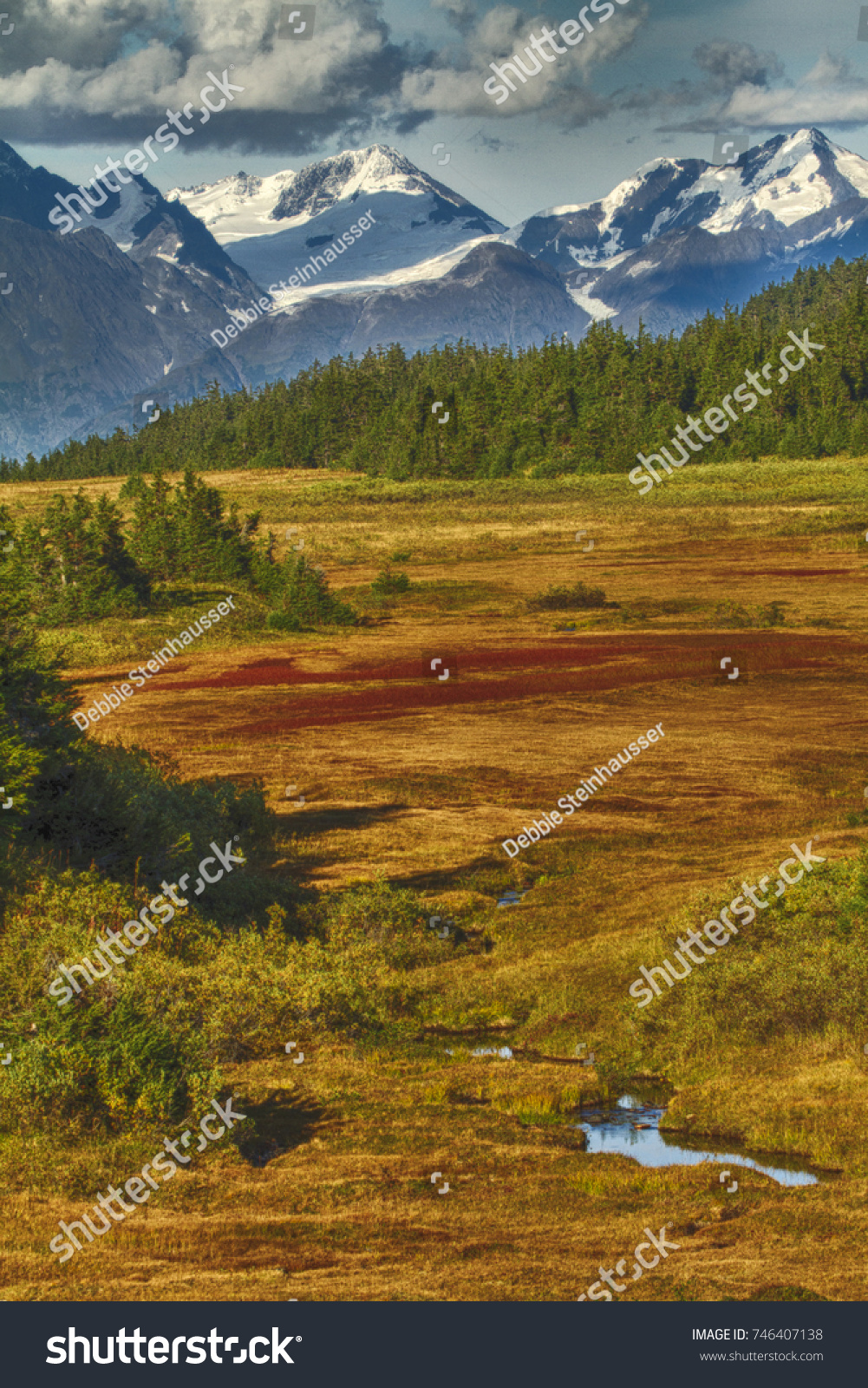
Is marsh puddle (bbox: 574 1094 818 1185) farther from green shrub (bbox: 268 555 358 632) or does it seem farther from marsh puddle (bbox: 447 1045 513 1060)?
green shrub (bbox: 268 555 358 632)

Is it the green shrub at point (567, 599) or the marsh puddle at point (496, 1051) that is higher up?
the marsh puddle at point (496, 1051)

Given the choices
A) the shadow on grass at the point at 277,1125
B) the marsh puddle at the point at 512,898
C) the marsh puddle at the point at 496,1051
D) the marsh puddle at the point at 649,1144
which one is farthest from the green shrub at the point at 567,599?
the shadow on grass at the point at 277,1125

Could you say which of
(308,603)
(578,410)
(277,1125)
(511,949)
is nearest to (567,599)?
(308,603)

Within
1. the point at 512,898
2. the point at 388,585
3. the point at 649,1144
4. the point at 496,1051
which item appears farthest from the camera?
the point at 388,585

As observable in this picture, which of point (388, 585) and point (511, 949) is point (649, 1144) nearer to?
point (511, 949)

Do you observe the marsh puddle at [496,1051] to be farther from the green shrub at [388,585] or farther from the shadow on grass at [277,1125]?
the green shrub at [388,585]

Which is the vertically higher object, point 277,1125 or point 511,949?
point 277,1125

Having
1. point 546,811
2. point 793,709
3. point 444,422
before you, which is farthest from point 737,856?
point 444,422

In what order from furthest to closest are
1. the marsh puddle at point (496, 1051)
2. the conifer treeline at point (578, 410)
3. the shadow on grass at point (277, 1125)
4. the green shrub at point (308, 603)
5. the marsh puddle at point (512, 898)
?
1. the conifer treeline at point (578, 410)
2. the green shrub at point (308, 603)
3. the marsh puddle at point (512, 898)
4. the marsh puddle at point (496, 1051)
5. the shadow on grass at point (277, 1125)
